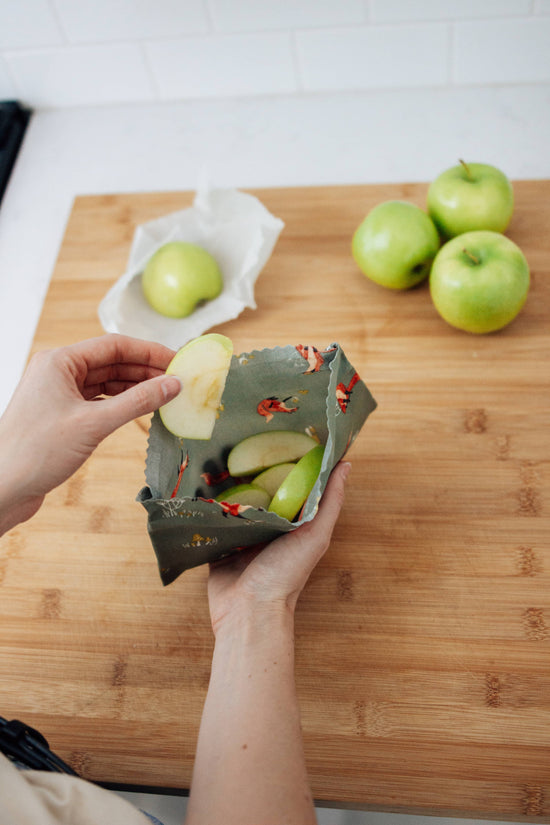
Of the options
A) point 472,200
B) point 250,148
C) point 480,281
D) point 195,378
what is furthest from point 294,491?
point 250,148

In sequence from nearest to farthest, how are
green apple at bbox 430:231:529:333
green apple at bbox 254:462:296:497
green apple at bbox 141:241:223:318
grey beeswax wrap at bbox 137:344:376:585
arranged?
grey beeswax wrap at bbox 137:344:376:585
green apple at bbox 254:462:296:497
green apple at bbox 430:231:529:333
green apple at bbox 141:241:223:318

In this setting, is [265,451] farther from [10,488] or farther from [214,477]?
[10,488]

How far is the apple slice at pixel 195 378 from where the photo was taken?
2.30 feet

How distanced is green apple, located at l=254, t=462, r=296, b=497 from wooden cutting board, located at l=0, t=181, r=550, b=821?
0.11m

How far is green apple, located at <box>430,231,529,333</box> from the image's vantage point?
854mm

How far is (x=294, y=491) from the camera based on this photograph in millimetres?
681

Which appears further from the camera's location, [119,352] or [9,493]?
[119,352]

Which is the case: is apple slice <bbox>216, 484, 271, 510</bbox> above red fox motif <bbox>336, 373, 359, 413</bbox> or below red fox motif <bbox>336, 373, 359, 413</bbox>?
below

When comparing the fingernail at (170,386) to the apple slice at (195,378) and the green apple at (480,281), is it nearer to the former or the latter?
the apple slice at (195,378)

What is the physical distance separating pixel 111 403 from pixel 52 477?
96 mm

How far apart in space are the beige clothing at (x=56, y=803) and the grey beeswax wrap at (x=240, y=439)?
0.21m

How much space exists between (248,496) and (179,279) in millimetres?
379

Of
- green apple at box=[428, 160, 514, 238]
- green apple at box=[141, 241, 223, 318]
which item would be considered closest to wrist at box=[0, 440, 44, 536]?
green apple at box=[141, 241, 223, 318]

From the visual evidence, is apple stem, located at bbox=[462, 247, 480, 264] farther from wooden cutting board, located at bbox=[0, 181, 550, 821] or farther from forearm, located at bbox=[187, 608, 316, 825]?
forearm, located at bbox=[187, 608, 316, 825]
